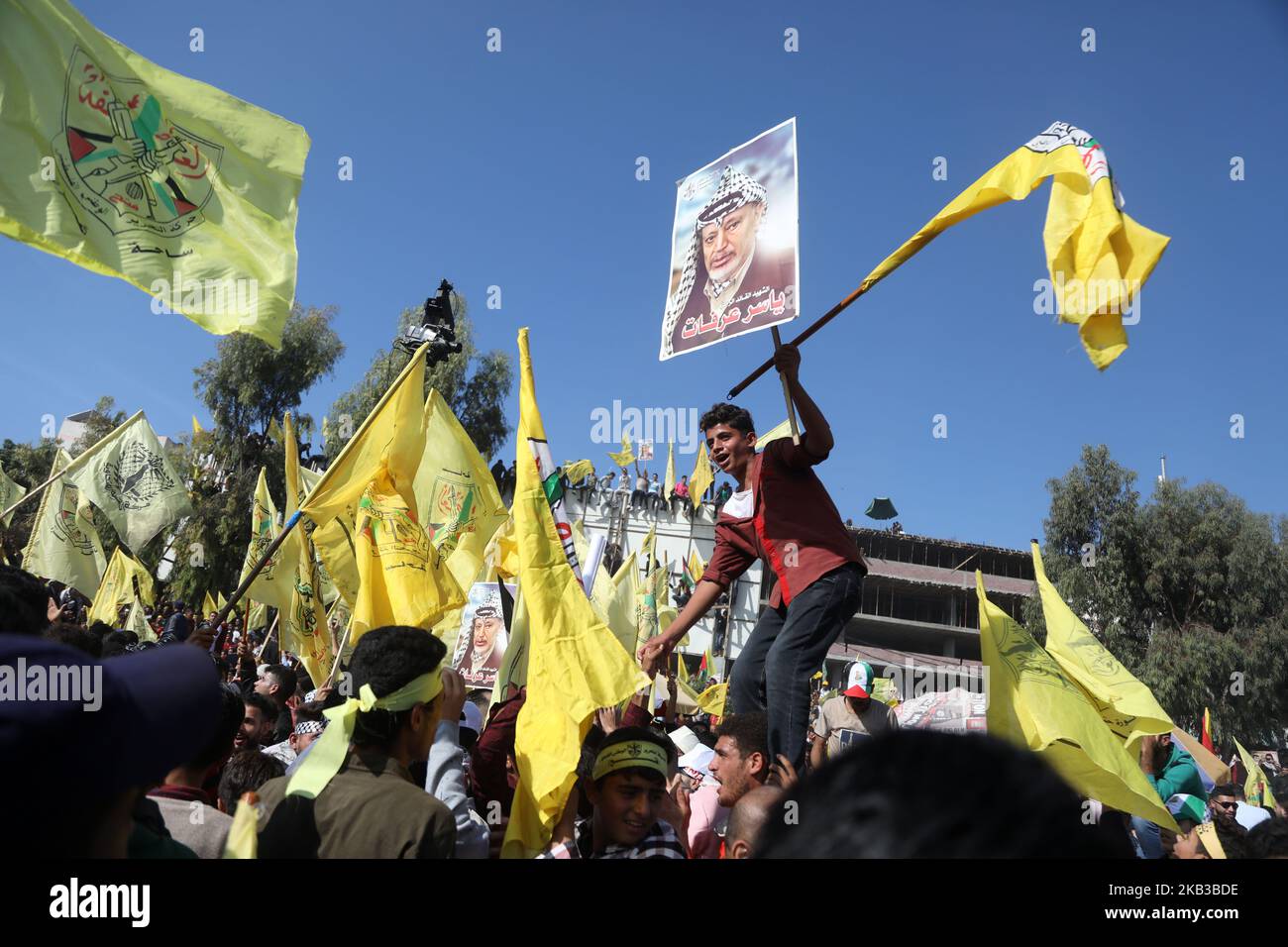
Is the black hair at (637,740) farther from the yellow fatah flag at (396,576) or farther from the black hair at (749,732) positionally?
the yellow fatah flag at (396,576)

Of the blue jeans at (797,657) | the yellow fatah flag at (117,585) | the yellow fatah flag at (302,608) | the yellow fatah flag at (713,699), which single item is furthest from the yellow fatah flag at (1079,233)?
the yellow fatah flag at (117,585)

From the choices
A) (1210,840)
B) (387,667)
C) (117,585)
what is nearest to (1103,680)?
(1210,840)

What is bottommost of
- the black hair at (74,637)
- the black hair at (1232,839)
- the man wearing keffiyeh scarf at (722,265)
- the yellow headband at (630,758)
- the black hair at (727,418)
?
the black hair at (1232,839)

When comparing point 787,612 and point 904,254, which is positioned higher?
point 904,254

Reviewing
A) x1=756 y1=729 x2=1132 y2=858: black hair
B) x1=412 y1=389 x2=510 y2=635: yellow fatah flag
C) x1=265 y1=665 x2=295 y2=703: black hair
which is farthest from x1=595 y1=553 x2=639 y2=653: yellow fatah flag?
x1=756 y1=729 x2=1132 y2=858: black hair

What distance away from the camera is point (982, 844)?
2.79 ft

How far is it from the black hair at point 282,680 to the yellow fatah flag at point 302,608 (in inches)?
77.8

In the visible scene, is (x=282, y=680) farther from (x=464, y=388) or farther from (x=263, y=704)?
(x=464, y=388)

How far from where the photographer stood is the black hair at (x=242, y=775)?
12.2ft

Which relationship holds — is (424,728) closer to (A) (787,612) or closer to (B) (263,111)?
(A) (787,612)

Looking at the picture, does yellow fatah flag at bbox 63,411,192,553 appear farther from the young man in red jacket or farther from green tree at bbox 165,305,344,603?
green tree at bbox 165,305,344,603
